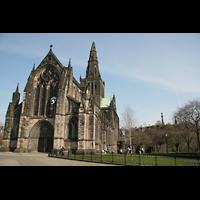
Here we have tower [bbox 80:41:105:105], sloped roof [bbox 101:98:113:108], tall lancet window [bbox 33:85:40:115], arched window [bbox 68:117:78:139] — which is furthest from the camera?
tower [bbox 80:41:105:105]

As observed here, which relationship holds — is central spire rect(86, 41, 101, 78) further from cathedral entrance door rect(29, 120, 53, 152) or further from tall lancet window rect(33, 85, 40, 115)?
cathedral entrance door rect(29, 120, 53, 152)

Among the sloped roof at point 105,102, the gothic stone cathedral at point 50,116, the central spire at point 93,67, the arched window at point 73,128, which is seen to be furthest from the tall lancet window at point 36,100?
the central spire at point 93,67

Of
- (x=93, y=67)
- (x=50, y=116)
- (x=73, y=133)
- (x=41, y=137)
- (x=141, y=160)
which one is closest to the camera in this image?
(x=141, y=160)

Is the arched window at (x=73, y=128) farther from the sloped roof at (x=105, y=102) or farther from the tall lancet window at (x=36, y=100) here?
the sloped roof at (x=105, y=102)

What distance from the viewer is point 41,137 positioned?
2994 centimetres

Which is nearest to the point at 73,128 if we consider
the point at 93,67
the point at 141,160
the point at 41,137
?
the point at 41,137

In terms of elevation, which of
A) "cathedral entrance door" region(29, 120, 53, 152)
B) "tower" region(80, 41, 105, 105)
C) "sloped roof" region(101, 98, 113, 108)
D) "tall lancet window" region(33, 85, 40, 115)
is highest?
"tower" region(80, 41, 105, 105)

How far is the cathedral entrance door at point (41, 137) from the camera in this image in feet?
96.6

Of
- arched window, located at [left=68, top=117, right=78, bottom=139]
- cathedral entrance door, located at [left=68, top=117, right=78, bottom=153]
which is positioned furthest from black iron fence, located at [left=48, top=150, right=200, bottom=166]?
arched window, located at [left=68, top=117, right=78, bottom=139]

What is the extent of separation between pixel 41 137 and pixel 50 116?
4.31 m

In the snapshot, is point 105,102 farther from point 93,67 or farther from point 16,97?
point 16,97

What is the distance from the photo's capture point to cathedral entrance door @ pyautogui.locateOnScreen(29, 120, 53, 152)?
29.4 m

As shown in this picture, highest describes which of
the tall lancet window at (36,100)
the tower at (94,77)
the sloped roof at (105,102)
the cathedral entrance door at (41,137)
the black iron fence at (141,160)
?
the tower at (94,77)
